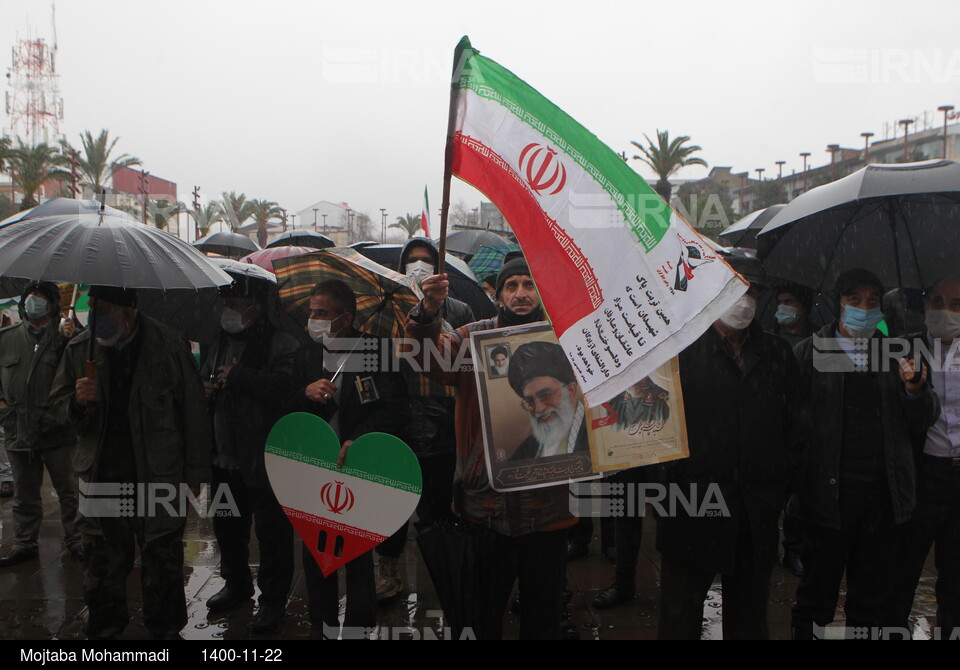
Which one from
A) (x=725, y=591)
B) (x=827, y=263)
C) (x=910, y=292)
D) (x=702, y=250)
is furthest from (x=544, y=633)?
(x=910, y=292)

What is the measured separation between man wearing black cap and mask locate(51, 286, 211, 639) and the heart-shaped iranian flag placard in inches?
22.9

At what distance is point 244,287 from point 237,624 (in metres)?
1.94

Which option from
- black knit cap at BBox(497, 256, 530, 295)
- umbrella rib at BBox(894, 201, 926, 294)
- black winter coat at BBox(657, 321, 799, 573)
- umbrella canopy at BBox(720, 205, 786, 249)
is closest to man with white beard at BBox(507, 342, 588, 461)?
black knit cap at BBox(497, 256, 530, 295)

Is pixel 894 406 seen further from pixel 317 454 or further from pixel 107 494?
pixel 107 494

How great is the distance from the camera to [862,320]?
346 cm

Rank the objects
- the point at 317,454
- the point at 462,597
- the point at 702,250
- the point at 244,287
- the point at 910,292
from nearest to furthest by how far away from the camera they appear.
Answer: the point at 702,250 → the point at 462,597 → the point at 317,454 → the point at 244,287 → the point at 910,292

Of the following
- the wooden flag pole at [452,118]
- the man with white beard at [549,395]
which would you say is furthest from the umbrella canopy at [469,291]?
the wooden flag pole at [452,118]

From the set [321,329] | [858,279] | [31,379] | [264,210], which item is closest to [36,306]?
[31,379]

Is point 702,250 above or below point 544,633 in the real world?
above

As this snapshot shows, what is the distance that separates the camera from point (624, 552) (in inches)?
176

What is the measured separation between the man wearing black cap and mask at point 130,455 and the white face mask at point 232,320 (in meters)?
0.36

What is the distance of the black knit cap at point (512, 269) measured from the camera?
10.6 feet

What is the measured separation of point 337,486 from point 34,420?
2744 millimetres

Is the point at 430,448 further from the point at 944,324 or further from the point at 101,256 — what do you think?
the point at 944,324
